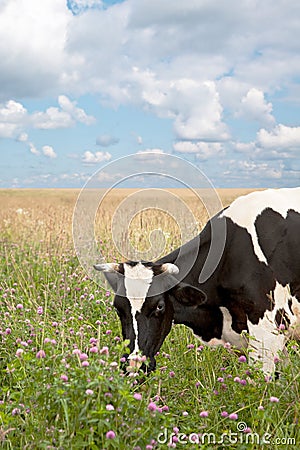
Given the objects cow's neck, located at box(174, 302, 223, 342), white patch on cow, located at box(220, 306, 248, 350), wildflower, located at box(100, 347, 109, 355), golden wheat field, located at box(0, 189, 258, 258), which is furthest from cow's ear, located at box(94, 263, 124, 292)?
wildflower, located at box(100, 347, 109, 355)

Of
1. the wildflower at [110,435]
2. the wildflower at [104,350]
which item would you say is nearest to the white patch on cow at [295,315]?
the wildflower at [104,350]

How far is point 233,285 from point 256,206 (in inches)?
31.0

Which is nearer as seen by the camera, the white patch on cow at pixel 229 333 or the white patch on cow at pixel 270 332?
the white patch on cow at pixel 270 332

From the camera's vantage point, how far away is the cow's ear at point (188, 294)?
4.98 meters

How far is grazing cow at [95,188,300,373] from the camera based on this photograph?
15.4ft

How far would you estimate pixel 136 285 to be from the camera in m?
4.63

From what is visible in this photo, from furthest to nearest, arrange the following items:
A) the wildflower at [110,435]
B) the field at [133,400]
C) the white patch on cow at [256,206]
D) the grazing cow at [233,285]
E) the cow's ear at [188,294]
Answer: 1. the white patch on cow at [256,206]
2. the cow's ear at [188,294]
3. the grazing cow at [233,285]
4. the field at [133,400]
5. the wildflower at [110,435]

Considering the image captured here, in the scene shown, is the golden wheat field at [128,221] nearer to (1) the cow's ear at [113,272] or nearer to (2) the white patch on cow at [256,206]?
(2) the white patch on cow at [256,206]

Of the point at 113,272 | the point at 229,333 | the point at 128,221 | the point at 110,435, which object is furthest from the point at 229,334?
the point at 110,435

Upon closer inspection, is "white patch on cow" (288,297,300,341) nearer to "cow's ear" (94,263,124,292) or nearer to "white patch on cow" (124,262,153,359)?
"white patch on cow" (124,262,153,359)

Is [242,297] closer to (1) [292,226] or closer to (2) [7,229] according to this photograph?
(1) [292,226]

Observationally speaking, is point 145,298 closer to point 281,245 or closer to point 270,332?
point 270,332

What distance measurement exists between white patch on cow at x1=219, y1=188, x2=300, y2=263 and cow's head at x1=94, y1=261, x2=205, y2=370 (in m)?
0.80

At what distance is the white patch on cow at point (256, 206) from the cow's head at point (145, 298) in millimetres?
797
